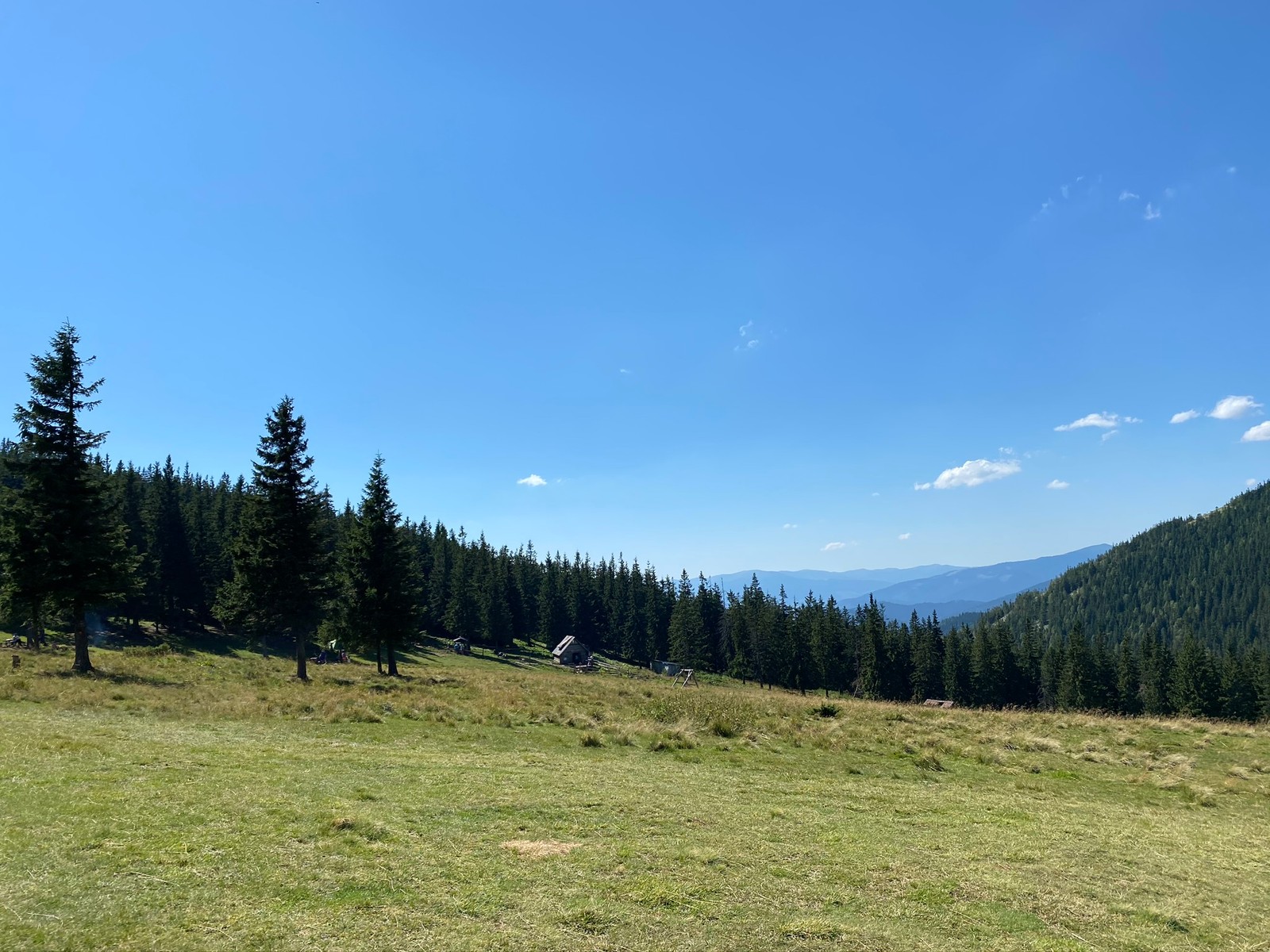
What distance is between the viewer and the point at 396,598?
4297 centimetres

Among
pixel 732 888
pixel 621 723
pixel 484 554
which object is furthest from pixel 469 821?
pixel 484 554

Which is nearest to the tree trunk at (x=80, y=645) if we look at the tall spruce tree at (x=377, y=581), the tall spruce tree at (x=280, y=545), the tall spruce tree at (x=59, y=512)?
the tall spruce tree at (x=59, y=512)

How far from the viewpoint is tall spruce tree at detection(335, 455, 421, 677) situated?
42.2 m

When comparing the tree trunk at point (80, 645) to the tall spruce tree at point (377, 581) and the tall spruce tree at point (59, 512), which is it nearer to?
the tall spruce tree at point (59, 512)

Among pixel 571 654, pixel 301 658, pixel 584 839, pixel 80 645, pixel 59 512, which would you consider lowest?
pixel 571 654

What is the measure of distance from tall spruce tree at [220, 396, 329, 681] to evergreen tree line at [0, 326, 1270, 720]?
3.8 inches

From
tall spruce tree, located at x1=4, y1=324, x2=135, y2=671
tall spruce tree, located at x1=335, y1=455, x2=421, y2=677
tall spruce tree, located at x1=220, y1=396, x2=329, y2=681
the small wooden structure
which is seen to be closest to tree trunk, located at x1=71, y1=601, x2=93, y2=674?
tall spruce tree, located at x1=4, y1=324, x2=135, y2=671

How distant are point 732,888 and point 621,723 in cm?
1524

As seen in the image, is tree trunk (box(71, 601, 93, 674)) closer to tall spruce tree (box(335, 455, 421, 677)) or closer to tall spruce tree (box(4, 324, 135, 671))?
tall spruce tree (box(4, 324, 135, 671))

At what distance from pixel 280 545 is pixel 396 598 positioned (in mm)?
9540

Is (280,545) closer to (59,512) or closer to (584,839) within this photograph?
(59,512)

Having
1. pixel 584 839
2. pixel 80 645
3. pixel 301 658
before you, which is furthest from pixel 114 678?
pixel 584 839

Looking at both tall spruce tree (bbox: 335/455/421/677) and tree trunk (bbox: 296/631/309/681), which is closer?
tree trunk (bbox: 296/631/309/681)

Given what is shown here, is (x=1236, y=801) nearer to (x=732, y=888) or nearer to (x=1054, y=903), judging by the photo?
(x=1054, y=903)
